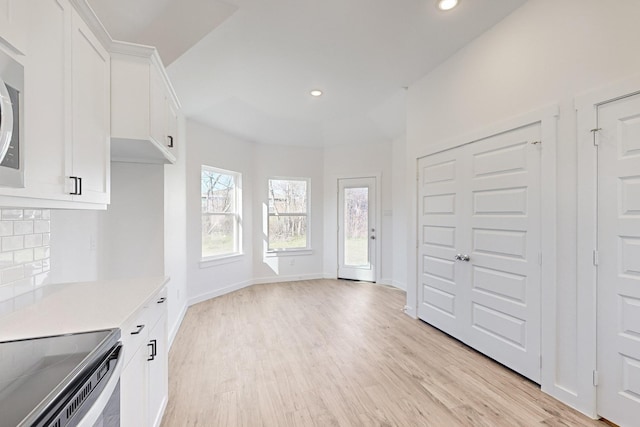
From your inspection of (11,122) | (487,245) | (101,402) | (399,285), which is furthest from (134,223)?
(399,285)

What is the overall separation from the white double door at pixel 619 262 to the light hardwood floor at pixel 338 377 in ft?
0.87

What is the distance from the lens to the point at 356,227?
5.73m

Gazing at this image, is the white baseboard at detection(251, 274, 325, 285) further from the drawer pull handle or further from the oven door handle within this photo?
the oven door handle

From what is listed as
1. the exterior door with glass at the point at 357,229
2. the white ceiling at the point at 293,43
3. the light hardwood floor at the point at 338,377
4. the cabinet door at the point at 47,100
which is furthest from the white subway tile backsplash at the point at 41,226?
the exterior door with glass at the point at 357,229

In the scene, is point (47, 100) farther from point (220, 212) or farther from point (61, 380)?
point (220, 212)

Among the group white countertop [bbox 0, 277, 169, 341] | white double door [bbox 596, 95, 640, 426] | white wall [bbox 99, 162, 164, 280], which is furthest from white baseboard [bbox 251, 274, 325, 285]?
white double door [bbox 596, 95, 640, 426]

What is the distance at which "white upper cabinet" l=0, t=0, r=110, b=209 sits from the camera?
1.08 m

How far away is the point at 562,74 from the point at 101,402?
3.04 metres

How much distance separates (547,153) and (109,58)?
2968 millimetres

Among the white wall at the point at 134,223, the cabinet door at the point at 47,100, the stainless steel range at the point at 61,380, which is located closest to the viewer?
the stainless steel range at the point at 61,380

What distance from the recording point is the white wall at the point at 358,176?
5410mm

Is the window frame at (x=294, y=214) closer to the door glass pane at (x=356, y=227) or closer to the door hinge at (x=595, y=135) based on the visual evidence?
the door glass pane at (x=356, y=227)

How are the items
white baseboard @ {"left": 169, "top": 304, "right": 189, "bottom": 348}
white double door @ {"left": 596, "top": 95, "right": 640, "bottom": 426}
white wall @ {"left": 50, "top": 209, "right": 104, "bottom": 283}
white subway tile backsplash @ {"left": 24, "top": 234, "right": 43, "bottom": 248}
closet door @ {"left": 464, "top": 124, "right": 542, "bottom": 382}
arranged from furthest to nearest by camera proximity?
white baseboard @ {"left": 169, "top": 304, "right": 189, "bottom": 348}
closet door @ {"left": 464, "top": 124, "right": 542, "bottom": 382}
white wall @ {"left": 50, "top": 209, "right": 104, "bottom": 283}
white double door @ {"left": 596, "top": 95, "right": 640, "bottom": 426}
white subway tile backsplash @ {"left": 24, "top": 234, "right": 43, "bottom": 248}

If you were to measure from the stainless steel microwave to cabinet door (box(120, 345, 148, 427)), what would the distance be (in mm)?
855
